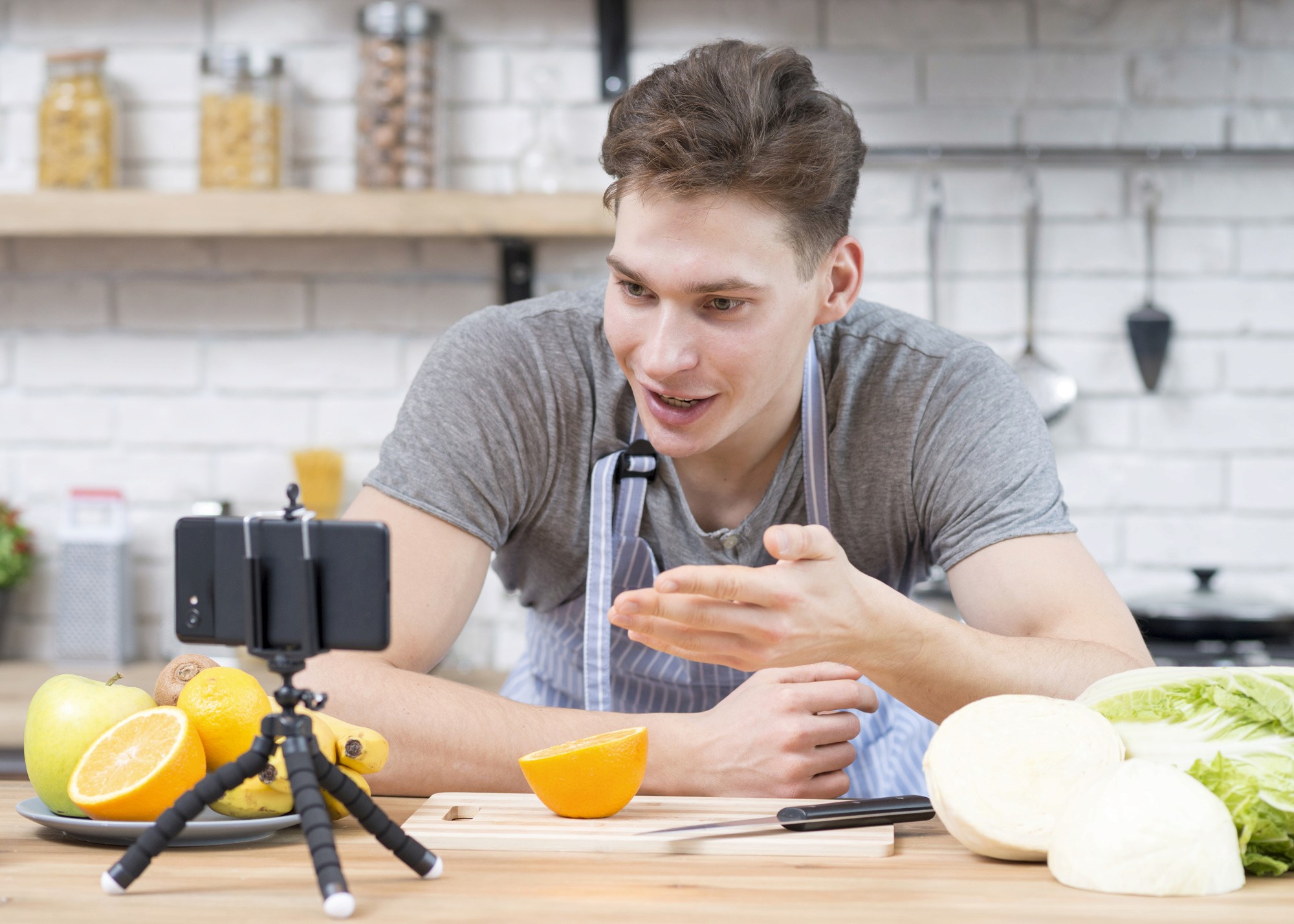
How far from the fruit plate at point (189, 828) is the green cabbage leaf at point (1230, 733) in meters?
0.58

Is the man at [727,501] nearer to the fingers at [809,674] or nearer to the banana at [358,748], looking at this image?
the fingers at [809,674]

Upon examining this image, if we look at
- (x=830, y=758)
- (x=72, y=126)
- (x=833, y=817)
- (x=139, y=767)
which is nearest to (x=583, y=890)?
(x=833, y=817)

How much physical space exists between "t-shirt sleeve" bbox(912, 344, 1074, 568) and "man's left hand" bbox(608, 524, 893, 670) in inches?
15.2

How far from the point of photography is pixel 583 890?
2.67ft

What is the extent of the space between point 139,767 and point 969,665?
70 centimetres

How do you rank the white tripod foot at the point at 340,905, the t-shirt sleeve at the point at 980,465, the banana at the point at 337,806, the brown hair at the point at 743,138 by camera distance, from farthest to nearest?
the t-shirt sleeve at the point at 980,465 < the brown hair at the point at 743,138 < the banana at the point at 337,806 < the white tripod foot at the point at 340,905

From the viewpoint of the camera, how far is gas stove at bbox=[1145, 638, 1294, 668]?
2059 mm

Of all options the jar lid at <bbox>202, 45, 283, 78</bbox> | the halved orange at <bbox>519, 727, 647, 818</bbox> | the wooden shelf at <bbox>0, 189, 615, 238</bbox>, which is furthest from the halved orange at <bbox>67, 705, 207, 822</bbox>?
the jar lid at <bbox>202, 45, 283, 78</bbox>

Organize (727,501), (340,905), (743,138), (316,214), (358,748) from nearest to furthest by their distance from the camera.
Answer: (340,905) < (358,748) < (743,138) < (727,501) < (316,214)

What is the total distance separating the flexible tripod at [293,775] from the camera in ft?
2.61

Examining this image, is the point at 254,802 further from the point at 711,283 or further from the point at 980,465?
the point at 980,465

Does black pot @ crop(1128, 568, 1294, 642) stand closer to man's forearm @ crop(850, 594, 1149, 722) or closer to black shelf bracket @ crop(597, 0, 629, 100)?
man's forearm @ crop(850, 594, 1149, 722)

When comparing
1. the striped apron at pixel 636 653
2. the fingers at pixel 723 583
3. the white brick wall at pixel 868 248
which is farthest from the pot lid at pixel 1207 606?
the fingers at pixel 723 583

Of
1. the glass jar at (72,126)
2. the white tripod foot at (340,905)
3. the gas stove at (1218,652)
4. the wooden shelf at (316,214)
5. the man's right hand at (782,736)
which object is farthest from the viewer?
the glass jar at (72,126)
